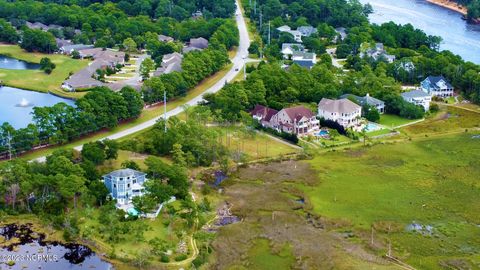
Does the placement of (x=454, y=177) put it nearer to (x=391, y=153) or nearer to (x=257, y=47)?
(x=391, y=153)

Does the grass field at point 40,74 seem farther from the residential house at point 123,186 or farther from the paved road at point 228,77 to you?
the residential house at point 123,186

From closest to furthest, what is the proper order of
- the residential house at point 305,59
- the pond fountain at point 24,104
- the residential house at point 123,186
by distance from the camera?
the residential house at point 123,186
the pond fountain at point 24,104
the residential house at point 305,59

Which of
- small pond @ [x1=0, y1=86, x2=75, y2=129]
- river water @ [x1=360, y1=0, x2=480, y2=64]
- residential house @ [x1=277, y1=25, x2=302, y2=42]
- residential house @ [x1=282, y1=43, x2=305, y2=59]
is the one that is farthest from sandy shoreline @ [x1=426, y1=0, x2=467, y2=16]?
small pond @ [x1=0, y1=86, x2=75, y2=129]

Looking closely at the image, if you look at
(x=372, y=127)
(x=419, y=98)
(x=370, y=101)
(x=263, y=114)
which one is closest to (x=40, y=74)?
(x=263, y=114)

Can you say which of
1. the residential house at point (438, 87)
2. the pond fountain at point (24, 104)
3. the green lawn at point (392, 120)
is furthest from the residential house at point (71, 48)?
the residential house at point (438, 87)

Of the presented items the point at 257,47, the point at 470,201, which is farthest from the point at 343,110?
the point at 257,47

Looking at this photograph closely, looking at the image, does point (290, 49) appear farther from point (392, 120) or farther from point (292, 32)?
point (392, 120)
